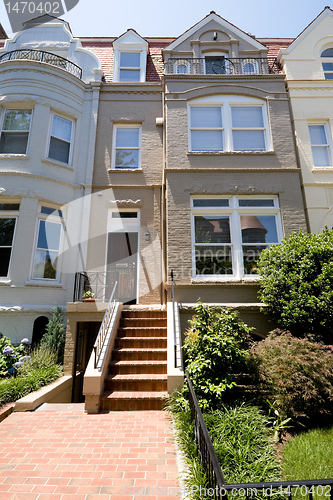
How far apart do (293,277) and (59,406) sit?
548 centimetres

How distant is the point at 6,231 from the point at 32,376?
485cm

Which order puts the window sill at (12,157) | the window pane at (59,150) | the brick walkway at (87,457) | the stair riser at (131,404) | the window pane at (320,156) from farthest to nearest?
the window pane at (59,150), the window pane at (320,156), the window sill at (12,157), the stair riser at (131,404), the brick walkway at (87,457)

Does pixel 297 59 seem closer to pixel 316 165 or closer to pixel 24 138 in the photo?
pixel 316 165

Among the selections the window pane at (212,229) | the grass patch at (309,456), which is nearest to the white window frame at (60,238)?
the window pane at (212,229)

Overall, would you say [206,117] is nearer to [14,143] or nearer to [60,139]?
[60,139]

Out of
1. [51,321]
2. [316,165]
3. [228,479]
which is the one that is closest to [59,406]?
[51,321]

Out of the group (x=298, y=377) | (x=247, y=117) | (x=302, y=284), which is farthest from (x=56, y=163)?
(x=298, y=377)

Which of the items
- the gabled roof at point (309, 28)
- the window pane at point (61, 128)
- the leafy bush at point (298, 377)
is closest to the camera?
the leafy bush at point (298, 377)

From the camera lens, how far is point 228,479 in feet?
10.6

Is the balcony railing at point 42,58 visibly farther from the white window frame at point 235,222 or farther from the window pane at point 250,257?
the window pane at point 250,257

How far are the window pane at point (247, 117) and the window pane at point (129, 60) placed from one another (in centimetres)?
519

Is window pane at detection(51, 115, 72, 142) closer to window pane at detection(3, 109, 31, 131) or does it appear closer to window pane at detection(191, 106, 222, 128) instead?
window pane at detection(3, 109, 31, 131)

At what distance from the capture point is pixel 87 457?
372 cm

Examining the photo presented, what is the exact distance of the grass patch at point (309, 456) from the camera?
341 centimetres
